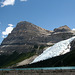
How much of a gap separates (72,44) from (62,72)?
172716mm

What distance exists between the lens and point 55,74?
107ft

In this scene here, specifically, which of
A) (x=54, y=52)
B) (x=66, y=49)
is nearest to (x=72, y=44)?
(x=66, y=49)

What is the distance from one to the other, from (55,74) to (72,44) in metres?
172

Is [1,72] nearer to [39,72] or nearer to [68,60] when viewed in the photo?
[39,72]

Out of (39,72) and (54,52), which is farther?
(54,52)

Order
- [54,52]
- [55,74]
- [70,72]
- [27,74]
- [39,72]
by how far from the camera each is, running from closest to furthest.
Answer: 1. [70,72]
2. [55,74]
3. [39,72]
4. [27,74]
5. [54,52]

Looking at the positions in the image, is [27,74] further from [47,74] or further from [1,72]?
[1,72]

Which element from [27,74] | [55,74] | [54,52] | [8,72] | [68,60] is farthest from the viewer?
[54,52]

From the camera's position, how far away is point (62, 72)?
31.3 meters

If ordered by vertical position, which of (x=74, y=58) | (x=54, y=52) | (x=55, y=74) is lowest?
(x=55, y=74)

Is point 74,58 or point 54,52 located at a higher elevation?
point 54,52

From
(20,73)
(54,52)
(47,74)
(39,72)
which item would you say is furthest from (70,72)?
(54,52)

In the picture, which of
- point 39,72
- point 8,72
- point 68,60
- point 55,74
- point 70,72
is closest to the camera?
point 70,72

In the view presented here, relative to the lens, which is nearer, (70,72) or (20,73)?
(70,72)
